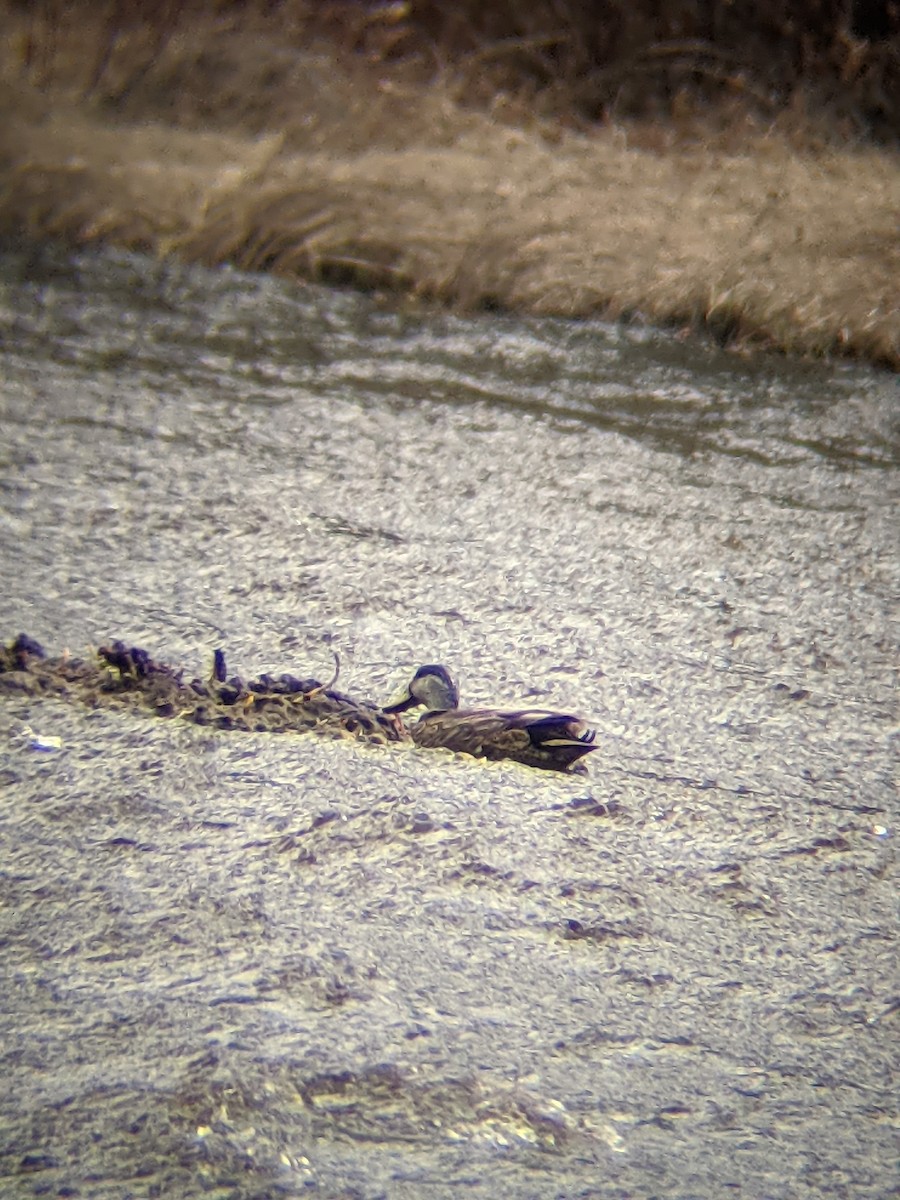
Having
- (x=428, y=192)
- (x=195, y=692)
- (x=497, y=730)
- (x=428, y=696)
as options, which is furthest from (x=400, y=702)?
(x=428, y=192)

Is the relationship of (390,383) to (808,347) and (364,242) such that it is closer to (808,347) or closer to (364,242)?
(364,242)

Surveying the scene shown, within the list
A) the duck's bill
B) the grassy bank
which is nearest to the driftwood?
the duck's bill

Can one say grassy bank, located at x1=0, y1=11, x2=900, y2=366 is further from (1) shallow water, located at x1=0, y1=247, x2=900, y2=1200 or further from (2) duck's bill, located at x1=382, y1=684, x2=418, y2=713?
(2) duck's bill, located at x1=382, y1=684, x2=418, y2=713

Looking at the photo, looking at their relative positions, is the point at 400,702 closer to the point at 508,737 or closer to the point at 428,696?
the point at 428,696

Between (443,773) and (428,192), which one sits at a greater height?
(428,192)

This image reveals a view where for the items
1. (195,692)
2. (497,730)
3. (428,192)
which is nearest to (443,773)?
(497,730)

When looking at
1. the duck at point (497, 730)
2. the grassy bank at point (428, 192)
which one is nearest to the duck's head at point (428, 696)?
the duck at point (497, 730)
